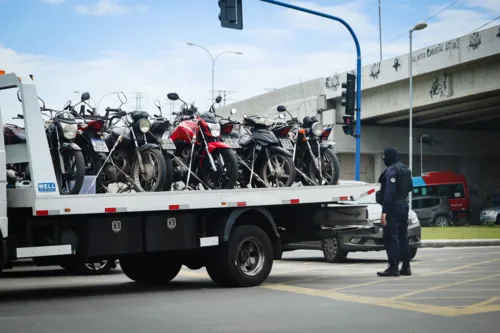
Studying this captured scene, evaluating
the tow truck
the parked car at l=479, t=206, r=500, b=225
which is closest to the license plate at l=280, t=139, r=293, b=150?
the tow truck

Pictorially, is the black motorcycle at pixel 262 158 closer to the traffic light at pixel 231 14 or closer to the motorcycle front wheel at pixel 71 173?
the motorcycle front wheel at pixel 71 173

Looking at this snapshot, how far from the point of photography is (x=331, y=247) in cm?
1788

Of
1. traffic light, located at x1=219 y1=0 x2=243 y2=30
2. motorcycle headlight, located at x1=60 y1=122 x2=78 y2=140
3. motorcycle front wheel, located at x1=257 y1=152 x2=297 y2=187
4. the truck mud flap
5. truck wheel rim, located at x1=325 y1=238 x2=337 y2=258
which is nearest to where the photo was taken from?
motorcycle headlight, located at x1=60 y1=122 x2=78 y2=140

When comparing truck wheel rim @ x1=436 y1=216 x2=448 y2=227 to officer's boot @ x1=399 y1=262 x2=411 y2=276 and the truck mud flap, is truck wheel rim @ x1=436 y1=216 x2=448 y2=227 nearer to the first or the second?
officer's boot @ x1=399 y1=262 x2=411 y2=276

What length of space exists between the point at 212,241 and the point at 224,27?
9.06 m

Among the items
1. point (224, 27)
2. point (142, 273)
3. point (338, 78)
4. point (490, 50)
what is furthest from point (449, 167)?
point (142, 273)

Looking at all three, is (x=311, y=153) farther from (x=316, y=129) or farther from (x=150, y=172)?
(x=150, y=172)

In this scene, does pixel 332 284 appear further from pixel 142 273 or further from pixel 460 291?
pixel 142 273

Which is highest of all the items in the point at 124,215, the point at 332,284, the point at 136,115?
the point at 136,115

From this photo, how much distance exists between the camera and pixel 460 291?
1131 centimetres

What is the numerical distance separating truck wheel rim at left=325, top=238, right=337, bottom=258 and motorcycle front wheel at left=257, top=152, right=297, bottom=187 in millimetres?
4282

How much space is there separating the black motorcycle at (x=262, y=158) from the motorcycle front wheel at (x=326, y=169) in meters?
0.56

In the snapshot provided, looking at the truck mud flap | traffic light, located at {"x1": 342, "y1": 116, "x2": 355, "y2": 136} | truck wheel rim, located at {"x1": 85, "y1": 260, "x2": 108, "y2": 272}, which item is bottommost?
truck wheel rim, located at {"x1": 85, "y1": 260, "x2": 108, "y2": 272}

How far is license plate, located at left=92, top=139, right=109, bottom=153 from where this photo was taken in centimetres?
1192
